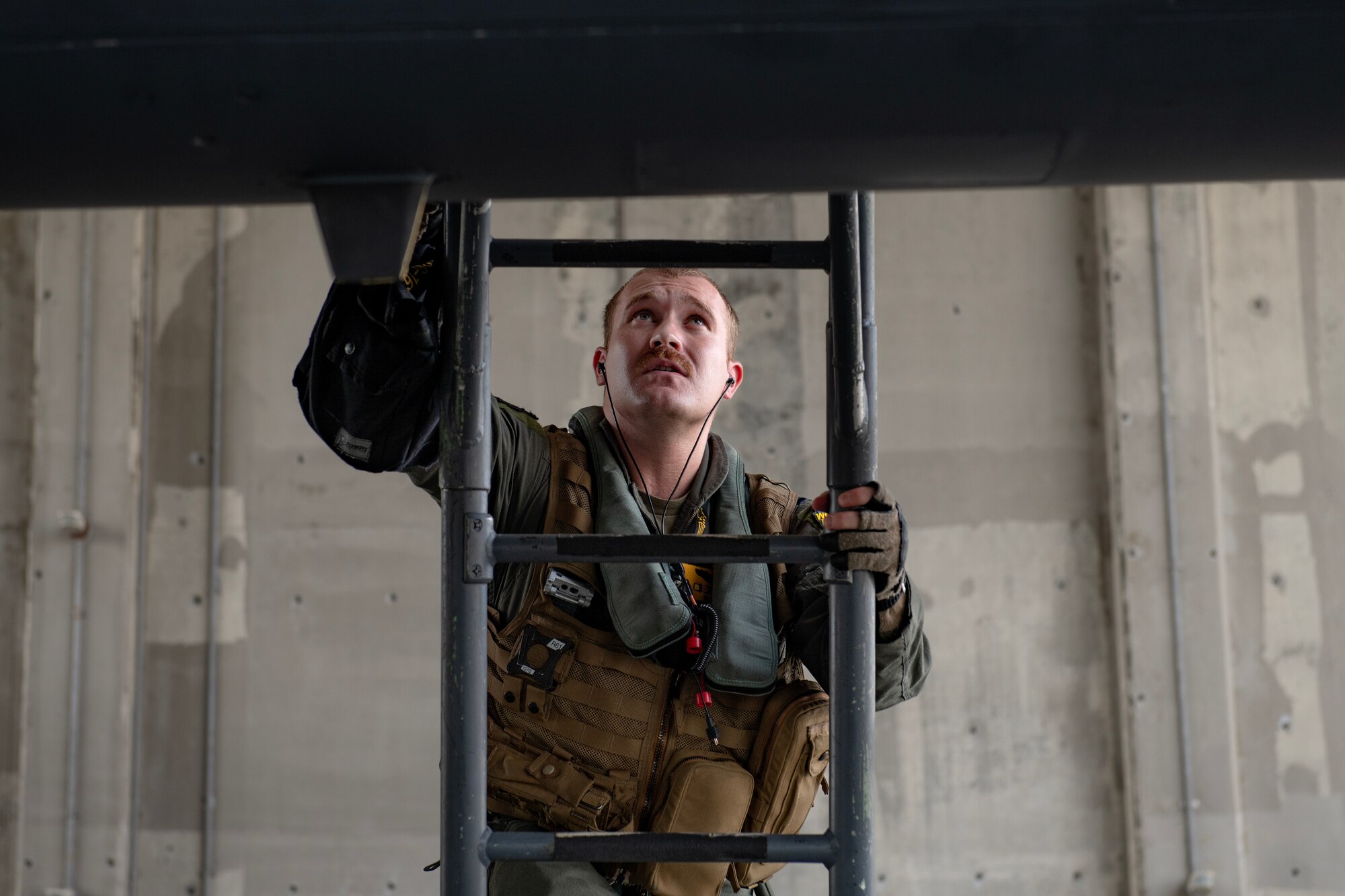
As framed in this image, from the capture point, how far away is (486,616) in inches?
50.6

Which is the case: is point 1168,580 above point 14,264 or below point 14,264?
below

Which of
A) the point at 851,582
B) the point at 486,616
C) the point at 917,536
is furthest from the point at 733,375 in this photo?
the point at 917,536

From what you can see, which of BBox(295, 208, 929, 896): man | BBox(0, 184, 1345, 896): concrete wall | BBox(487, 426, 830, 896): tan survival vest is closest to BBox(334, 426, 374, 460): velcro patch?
BBox(295, 208, 929, 896): man

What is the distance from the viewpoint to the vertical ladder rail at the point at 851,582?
1.29m

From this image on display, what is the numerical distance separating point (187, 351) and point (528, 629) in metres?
2.43

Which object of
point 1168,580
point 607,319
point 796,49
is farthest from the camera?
point 1168,580

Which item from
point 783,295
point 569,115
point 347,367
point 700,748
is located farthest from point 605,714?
point 783,295

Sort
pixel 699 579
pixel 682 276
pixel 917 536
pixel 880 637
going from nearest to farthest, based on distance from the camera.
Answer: pixel 880 637 < pixel 699 579 < pixel 682 276 < pixel 917 536

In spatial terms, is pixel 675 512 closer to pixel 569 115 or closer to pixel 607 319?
pixel 607 319

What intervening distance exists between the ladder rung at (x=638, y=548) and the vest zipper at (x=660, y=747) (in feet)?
1.73

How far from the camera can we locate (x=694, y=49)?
2.34 ft

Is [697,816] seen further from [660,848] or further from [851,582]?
[851,582]

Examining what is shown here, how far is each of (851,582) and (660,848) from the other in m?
0.39

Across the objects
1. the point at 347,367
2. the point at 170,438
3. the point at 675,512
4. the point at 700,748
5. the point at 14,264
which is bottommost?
the point at 700,748
